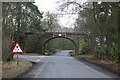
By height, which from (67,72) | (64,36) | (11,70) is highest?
(64,36)

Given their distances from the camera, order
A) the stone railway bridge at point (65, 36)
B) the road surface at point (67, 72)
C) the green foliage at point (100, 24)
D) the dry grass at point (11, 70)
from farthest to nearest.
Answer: the stone railway bridge at point (65, 36), the green foliage at point (100, 24), the road surface at point (67, 72), the dry grass at point (11, 70)

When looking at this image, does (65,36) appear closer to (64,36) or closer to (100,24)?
(64,36)

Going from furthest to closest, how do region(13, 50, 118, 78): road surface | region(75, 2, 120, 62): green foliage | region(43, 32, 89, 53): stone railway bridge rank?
region(43, 32, 89, 53): stone railway bridge < region(75, 2, 120, 62): green foliage < region(13, 50, 118, 78): road surface

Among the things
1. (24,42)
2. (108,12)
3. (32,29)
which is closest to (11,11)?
(108,12)

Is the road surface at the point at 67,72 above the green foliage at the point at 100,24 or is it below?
below

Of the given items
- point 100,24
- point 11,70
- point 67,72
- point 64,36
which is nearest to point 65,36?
point 64,36

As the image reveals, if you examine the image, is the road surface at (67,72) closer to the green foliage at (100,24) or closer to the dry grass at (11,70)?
the dry grass at (11,70)

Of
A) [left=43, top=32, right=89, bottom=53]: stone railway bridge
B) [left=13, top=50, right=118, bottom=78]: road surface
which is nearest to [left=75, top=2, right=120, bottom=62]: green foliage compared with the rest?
[left=13, top=50, right=118, bottom=78]: road surface

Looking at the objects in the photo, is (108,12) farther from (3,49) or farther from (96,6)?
(3,49)

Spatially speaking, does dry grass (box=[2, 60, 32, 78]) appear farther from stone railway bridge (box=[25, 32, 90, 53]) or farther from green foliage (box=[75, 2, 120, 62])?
stone railway bridge (box=[25, 32, 90, 53])

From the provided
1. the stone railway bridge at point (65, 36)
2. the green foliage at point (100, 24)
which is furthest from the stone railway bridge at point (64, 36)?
the green foliage at point (100, 24)

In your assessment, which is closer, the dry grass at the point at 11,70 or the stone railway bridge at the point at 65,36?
the dry grass at the point at 11,70

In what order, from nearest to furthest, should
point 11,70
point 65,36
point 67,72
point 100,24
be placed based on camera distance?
point 11,70 → point 67,72 → point 100,24 → point 65,36

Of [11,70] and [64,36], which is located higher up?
[64,36]
